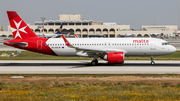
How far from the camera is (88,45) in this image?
1359 inches

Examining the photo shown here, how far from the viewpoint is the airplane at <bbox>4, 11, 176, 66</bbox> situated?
33.8m

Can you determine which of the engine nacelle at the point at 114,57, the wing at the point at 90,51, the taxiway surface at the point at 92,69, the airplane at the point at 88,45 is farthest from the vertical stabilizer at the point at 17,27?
the engine nacelle at the point at 114,57

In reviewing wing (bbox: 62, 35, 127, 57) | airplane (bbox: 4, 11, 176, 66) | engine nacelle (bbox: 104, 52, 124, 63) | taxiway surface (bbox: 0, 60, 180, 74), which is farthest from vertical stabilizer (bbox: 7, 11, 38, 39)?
engine nacelle (bbox: 104, 52, 124, 63)

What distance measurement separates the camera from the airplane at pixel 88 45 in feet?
111

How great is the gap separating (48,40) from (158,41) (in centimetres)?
1613

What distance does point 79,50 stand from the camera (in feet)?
109

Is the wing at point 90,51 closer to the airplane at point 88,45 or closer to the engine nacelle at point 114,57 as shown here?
the airplane at point 88,45

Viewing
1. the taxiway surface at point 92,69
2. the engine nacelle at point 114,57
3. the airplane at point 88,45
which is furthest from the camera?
the airplane at point 88,45

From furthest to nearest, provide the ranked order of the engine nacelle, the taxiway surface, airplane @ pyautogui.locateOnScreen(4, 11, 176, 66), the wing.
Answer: airplane @ pyautogui.locateOnScreen(4, 11, 176, 66)
the wing
the engine nacelle
the taxiway surface

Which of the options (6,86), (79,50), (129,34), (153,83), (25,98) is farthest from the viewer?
(129,34)

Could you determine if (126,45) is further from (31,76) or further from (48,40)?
(31,76)

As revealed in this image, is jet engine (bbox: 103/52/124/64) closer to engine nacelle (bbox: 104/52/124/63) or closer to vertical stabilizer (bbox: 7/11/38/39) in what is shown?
engine nacelle (bbox: 104/52/124/63)

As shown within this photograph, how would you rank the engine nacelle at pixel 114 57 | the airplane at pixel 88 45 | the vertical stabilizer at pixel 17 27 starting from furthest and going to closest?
the vertical stabilizer at pixel 17 27 → the airplane at pixel 88 45 → the engine nacelle at pixel 114 57

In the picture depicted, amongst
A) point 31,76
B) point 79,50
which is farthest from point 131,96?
point 79,50
